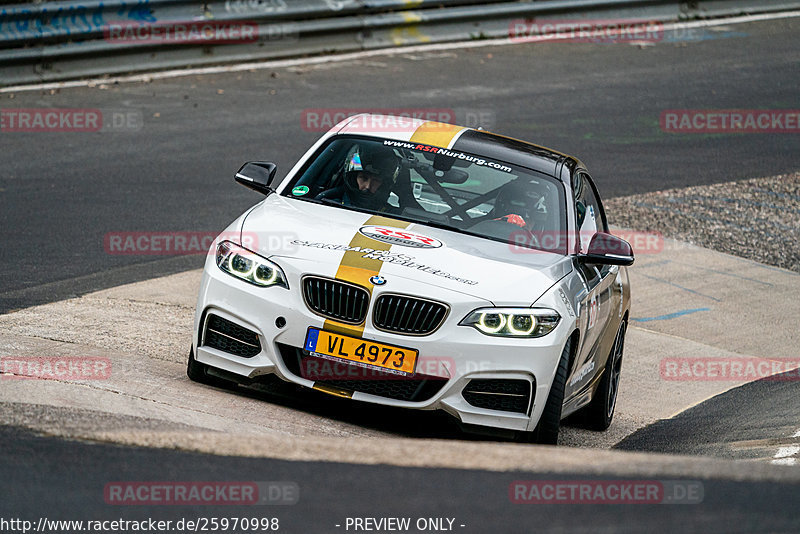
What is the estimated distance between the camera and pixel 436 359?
616 cm

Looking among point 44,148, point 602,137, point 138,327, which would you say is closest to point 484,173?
point 138,327

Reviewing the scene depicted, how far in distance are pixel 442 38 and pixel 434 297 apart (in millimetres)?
14343

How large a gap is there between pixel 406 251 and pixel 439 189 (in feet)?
3.60

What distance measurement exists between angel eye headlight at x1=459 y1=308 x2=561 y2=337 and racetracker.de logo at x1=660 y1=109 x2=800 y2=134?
452 inches

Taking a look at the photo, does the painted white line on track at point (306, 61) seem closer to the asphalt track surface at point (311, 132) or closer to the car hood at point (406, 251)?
the asphalt track surface at point (311, 132)

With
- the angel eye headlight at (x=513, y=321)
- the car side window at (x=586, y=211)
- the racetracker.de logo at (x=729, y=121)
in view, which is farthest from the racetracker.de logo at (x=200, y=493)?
the racetracker.de logo at (x=729, y=121)

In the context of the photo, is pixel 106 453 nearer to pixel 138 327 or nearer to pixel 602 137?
pixel 138 327

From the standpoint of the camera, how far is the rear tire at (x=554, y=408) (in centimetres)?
643

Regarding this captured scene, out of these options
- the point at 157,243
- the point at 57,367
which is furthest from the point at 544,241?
the point at 157,243

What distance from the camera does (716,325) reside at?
34.8 feet

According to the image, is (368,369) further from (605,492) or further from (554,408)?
(605,492)

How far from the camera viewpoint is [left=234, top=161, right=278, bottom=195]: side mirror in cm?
764

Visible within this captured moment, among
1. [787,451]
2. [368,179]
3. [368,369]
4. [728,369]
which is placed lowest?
[728,369]

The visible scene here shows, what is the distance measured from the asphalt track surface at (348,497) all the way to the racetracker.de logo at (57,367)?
5.01 ft
